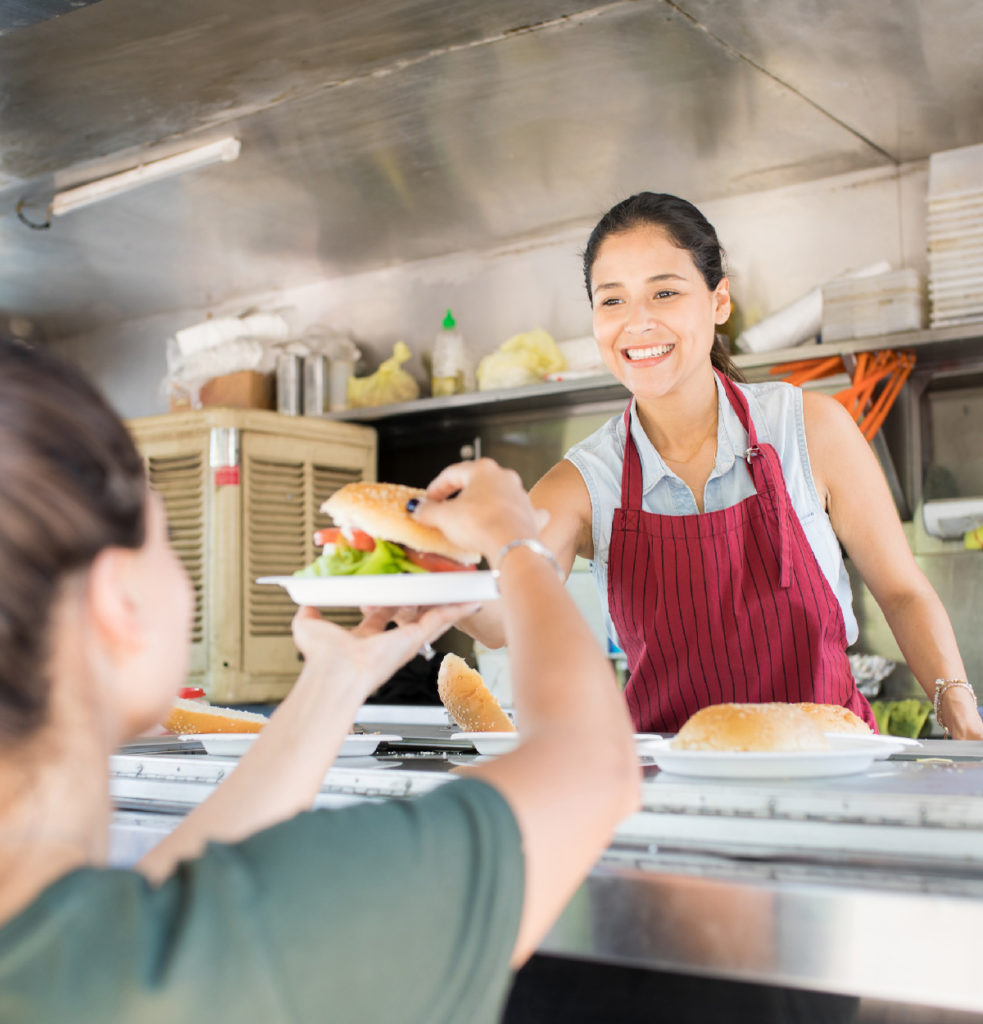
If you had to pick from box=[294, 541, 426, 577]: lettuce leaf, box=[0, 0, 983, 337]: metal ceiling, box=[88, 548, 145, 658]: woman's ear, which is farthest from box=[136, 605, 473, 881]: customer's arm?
box=[0, 0, 983, 337]: metal ceiling

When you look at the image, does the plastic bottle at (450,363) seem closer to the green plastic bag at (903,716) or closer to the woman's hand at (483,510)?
the green plastic bag at (903,716)

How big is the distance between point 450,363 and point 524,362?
0.44 meters

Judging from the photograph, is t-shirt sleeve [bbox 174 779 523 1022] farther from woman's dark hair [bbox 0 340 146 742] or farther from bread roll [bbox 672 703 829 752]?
bread roll [bbox 672 703 829 752]

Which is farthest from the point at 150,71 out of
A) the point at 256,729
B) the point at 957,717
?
the point at 957,717

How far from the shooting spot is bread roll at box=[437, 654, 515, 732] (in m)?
1.74

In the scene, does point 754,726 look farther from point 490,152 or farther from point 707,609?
point 490,152

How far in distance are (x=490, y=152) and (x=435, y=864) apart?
3.49 metres

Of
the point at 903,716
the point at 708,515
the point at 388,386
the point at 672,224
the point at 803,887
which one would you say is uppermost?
the point at 388,386

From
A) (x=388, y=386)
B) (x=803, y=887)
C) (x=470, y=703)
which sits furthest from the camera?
(x=388, y=386)

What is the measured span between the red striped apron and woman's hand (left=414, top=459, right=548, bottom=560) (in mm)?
1165

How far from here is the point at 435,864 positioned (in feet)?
2.17

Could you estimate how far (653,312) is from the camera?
7.33 ft

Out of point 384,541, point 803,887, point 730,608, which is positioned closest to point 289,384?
point 730,608

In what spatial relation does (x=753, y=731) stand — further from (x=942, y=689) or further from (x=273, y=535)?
(x=273, y=535)
